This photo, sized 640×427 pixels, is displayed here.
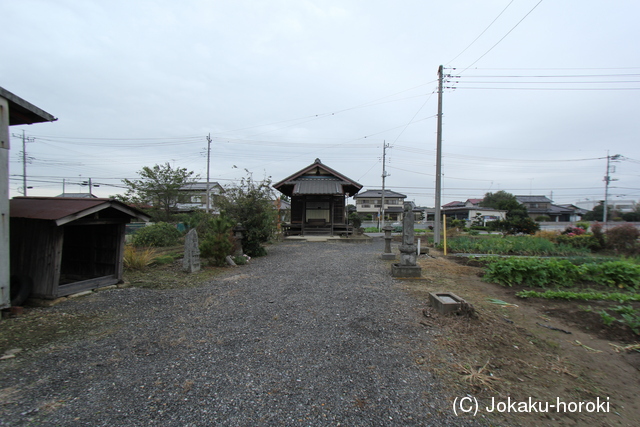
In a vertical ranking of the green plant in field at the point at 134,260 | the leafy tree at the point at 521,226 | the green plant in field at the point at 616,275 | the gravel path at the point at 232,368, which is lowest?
the gravel path at the point at 232,368

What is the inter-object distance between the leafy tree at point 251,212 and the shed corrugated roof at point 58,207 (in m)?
4.38

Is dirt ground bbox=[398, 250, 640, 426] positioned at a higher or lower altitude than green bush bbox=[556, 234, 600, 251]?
lower

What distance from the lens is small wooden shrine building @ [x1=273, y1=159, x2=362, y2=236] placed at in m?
17.4

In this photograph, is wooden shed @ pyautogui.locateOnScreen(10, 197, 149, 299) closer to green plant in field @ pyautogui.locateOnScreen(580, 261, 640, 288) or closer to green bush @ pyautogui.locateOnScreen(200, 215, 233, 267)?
green bush @ pyautogui.locateOnScreen(200, 215, 233, 267)

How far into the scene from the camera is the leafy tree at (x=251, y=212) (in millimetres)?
10109

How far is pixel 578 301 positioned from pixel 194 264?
843 centimetres

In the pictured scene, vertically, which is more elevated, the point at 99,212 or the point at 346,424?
the point at 99,212

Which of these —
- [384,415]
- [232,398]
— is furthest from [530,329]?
[232,398]

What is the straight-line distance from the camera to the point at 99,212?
18.3 ft

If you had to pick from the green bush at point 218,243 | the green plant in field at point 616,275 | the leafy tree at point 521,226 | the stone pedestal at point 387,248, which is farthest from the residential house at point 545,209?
the green bush at point 218,243

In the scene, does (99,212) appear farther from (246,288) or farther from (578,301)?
(578,301)

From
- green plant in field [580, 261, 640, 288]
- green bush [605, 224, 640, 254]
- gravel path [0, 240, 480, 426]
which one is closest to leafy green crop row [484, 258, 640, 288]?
green plant in field [580, 261, 640, 288]

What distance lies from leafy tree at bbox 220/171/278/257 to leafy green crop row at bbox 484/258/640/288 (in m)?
7.33

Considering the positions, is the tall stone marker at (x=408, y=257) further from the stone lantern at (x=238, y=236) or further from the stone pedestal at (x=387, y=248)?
the stone lantern at (x=238, y=236)
